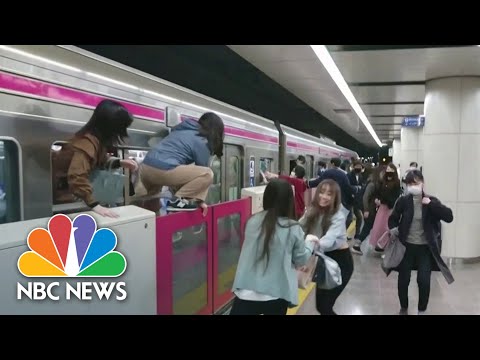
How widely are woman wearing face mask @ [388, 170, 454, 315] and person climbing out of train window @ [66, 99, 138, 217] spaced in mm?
2451

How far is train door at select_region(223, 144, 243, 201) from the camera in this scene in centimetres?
573

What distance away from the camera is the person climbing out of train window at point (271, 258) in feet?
7.68

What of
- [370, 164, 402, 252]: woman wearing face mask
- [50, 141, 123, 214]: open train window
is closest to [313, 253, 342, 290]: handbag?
[50, 141, 123, 214]: open train window

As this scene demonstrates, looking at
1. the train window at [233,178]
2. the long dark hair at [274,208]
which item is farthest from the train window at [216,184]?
the long dark hair at [274,208]

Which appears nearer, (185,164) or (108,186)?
(185,164)

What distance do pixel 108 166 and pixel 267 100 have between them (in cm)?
1052

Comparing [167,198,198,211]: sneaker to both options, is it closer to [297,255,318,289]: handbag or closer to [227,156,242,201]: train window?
[297,255,318,289]: handbag

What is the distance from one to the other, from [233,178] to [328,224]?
2.99 metres

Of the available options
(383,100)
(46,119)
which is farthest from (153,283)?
(383,100)

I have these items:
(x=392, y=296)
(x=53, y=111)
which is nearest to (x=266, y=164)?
(x=392, y=296)

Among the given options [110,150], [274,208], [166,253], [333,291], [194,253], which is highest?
[110,150]

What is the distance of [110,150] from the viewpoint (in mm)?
3188

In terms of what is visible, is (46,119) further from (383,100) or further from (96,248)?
(383,100)

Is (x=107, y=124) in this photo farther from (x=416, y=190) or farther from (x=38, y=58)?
(x=416, y=190)
